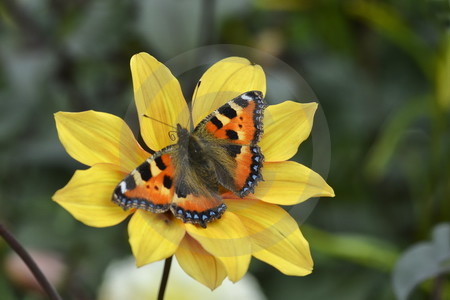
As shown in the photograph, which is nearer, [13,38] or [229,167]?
[229,167]

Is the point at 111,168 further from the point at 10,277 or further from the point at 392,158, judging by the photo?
the point at 392,158

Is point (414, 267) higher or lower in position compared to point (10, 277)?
higher

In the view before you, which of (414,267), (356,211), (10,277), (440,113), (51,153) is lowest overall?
(10,277)

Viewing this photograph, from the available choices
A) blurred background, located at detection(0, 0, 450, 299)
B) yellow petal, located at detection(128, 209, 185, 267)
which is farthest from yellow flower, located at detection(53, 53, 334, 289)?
blurred background, located at detection(0, 0, 450, 299)

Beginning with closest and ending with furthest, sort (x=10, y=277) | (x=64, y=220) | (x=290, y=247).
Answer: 1. (x=290, y=247)
2. (x=10, y=277)
3. (x=64, y=220)

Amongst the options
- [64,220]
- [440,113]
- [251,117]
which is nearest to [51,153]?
[64,220]

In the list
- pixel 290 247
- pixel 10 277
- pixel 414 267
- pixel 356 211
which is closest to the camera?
pixel 290 247
